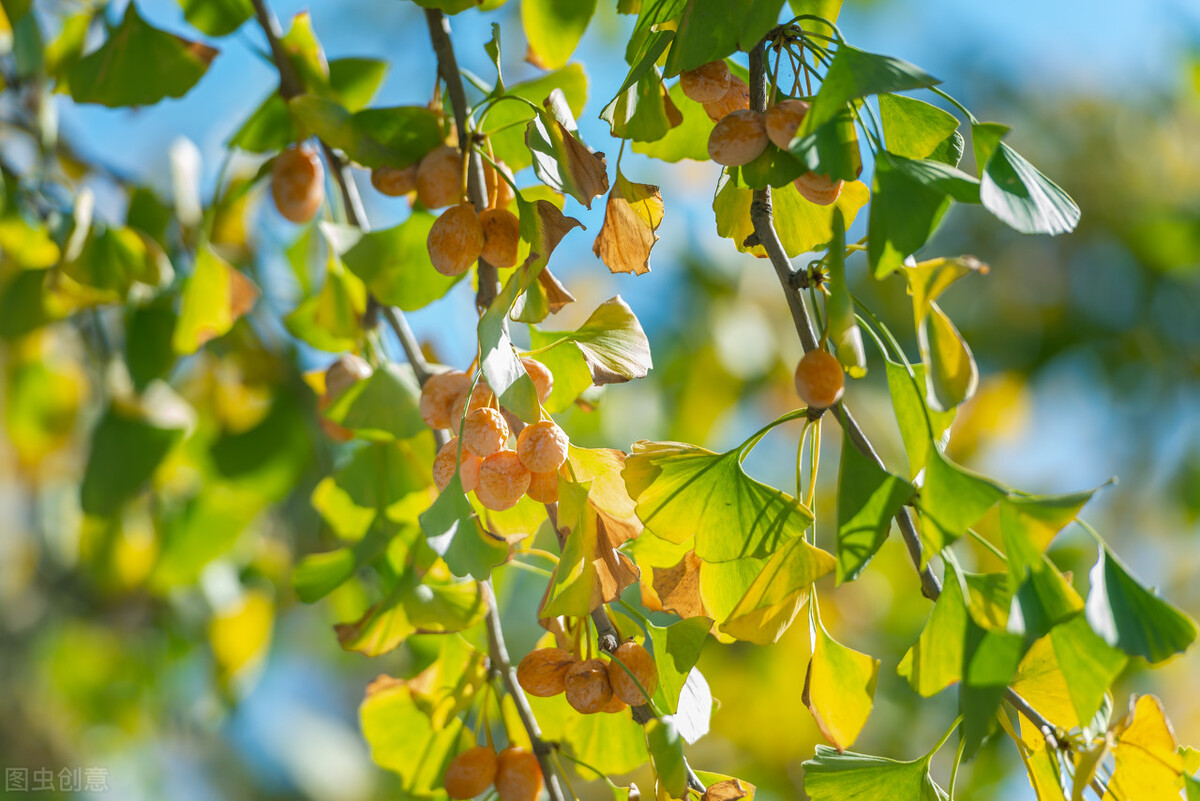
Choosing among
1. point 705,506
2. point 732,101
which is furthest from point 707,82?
point 705,506

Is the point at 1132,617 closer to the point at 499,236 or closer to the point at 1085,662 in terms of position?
the point at 1085,662

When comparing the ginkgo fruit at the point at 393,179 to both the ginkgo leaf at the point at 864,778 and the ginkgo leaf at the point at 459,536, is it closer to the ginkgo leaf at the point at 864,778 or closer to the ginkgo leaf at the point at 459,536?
the ginkgo leaf at the point at 459,536

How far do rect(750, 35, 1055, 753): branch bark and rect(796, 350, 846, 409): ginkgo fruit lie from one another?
10mm

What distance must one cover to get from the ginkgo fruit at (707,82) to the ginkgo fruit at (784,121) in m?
0.03

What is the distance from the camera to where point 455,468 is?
231 mm

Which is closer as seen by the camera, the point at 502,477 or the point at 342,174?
the point at 502,477

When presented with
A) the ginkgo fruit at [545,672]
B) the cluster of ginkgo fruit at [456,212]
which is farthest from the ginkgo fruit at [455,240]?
the ginkgo fruit at [545,672]

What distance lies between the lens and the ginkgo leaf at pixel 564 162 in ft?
0.71

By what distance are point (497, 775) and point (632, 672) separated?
0.07 m

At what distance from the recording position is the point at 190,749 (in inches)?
72.9

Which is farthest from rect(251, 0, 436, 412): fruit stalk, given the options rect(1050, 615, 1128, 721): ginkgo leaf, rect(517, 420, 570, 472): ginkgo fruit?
rect(1050, 615, 1128, 721): ginkgo leaf

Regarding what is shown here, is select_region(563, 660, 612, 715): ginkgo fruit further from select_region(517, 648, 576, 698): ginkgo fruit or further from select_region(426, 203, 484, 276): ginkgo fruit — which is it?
select_region(426, 203, 484, 276): ginkgo fruit

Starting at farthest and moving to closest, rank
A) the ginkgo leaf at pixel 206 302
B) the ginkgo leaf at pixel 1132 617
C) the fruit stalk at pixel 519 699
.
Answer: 1. the ginkgo leaf at pixel 206 302
2. the fruit stalk at pixel 519 699
3. the ginkgo leaf at pixel 1132 617

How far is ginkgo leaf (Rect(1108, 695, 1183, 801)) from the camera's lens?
0.23m
